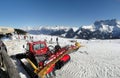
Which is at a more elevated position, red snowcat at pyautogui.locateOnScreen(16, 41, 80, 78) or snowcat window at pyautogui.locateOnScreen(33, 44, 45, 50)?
snowcat window at pyautogui.locateOnScreen(33, 44, 45, 50)

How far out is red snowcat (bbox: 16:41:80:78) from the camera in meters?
11.4

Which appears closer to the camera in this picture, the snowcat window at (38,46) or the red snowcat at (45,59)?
the red snowcat at (45,59)

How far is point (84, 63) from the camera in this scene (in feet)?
53.3

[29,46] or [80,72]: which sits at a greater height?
[29,46]

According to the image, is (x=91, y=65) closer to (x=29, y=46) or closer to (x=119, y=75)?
(x=119, y=75)

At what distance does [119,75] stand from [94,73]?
186 centimetres

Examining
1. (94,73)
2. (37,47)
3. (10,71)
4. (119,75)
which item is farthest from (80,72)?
(10,71)

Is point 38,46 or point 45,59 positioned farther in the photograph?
point 38,46

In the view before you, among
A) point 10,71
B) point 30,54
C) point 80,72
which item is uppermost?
point 10,71

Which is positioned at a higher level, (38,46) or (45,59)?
(38,46)

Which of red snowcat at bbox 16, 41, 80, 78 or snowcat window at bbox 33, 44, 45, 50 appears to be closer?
red snowcat at bbox 16, 41, 80, 78

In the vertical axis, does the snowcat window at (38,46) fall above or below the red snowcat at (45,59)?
above

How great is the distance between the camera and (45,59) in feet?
42.1

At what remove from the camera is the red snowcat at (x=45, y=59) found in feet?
37.3
